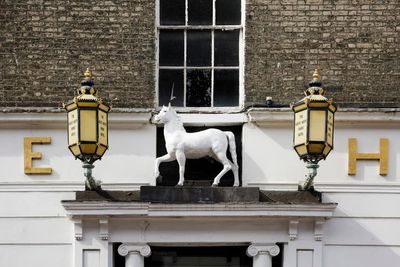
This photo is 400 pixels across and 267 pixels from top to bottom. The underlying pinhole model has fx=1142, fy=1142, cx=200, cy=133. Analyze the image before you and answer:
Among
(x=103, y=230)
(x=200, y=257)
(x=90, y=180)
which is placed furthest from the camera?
(x=200, y=257)

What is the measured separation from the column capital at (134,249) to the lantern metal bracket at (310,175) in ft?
6.53

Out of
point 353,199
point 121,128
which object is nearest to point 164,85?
point 121,128

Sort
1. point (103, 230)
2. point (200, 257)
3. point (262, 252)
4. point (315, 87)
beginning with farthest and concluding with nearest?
1. point (200, 257)
2. point (262, 252)
3. point (103, 230)
4. point (315, 87)

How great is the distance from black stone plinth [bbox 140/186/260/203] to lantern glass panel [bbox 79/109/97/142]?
3.80 ft

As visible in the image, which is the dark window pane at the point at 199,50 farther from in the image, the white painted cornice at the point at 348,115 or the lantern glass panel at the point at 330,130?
the lantern glass panel at the point at 330,130

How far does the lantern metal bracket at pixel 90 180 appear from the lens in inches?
505

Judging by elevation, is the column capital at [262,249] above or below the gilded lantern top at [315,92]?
below

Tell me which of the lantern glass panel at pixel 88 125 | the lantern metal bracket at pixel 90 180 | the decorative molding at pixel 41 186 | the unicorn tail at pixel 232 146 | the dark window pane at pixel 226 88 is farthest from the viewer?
the dark window pane at pixel 226 88

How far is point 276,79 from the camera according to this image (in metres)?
13.9

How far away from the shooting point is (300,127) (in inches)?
506

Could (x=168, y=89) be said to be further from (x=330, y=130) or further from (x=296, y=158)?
(x=330, y=130)

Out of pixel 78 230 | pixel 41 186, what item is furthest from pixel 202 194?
pixel 41 186

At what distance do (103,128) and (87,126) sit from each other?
0.26 m

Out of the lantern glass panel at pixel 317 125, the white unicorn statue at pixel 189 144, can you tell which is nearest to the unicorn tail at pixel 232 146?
the white unicorn statue at pixel 189 144
